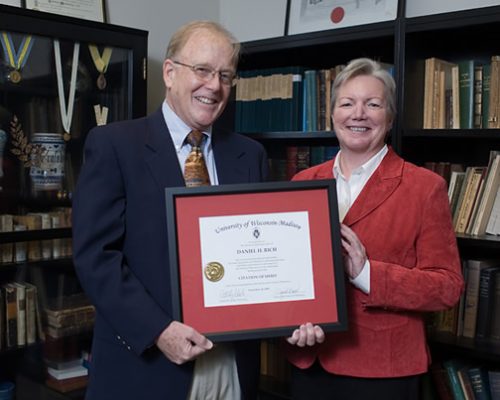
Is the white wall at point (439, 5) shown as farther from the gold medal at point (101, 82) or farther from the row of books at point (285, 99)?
the gold medal at point (101, 82)

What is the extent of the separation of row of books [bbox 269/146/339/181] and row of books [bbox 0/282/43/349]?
1.19 metres

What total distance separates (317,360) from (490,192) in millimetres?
1043

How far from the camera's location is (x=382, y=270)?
1.47 meters

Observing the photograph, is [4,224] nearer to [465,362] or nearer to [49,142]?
[49,142]

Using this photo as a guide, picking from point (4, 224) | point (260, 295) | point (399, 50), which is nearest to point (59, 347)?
point (4, 224)

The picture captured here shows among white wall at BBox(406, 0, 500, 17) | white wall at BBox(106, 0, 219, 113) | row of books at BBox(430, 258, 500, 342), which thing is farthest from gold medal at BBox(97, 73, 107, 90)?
row of books at BBox(430, 258, 500, 342)

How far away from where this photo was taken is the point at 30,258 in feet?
7.45

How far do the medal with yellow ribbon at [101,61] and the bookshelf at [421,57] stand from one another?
0.68 meters

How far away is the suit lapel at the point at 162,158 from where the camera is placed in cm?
143

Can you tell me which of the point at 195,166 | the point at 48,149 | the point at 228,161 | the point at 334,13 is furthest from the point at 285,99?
the point at 195,166

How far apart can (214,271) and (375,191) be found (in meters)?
0.50

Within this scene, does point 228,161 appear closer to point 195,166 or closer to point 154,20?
point 195,166

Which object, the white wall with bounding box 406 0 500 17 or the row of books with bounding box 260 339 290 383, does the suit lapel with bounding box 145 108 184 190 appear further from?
the white wall with bounding box 406 0 500 17

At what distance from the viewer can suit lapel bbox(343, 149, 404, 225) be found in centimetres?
155
